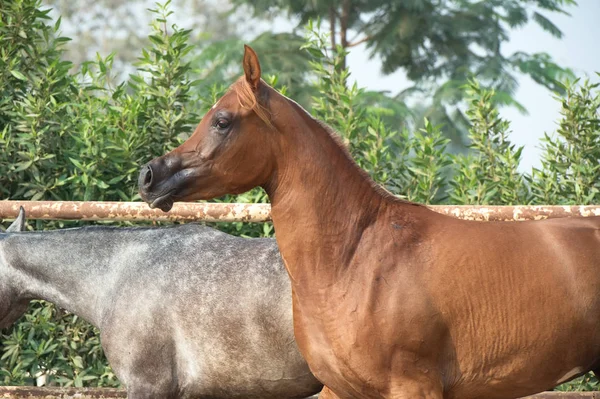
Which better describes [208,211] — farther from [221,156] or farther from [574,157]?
[574,157]

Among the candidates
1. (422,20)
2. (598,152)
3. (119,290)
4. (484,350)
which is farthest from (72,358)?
(422,20)

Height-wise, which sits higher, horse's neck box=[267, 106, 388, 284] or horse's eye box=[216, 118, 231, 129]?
horse's eye box=[216, 118, 231, 129]

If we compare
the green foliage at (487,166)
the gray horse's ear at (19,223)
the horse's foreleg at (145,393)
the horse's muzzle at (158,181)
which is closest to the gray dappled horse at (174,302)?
the horse's foreleg at (145,393)

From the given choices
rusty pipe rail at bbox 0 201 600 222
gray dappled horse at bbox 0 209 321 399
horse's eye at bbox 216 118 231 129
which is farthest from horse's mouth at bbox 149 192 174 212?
rusty pipe rail at bbox 0 201 600 222

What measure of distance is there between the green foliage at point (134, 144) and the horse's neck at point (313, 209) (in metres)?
2.13

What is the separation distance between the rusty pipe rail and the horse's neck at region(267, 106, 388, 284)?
4.31 ft

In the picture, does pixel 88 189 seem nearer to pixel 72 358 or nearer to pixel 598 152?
pixel 72 358

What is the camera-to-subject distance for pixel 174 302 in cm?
449

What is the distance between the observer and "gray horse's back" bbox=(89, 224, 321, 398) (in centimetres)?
434

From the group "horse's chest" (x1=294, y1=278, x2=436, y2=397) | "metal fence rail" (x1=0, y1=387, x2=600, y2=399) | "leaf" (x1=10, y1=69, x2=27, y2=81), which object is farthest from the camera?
"leaf" (x1=10, y1=69, x2=27, y2=81)

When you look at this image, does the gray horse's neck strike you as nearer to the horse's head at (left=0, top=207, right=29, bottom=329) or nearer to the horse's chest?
the horse's head at (left=0, top=207, right=29, bottom=329)

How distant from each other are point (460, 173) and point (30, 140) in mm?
2949

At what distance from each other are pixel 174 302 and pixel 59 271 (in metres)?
0.71

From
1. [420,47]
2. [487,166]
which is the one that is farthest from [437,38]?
[487,166]
